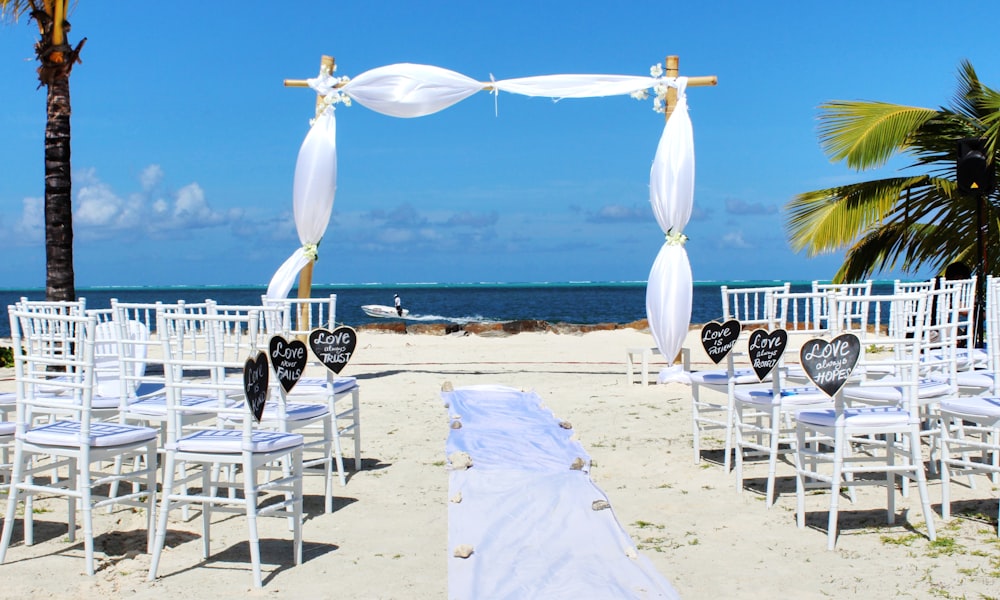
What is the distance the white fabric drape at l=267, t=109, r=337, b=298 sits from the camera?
841cm

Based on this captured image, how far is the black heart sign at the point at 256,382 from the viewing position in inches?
127

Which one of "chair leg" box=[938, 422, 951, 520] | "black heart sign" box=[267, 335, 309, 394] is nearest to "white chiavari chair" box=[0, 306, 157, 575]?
"black heart sign" box=[267, 335, 309, 394]

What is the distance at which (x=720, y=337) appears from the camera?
492cm

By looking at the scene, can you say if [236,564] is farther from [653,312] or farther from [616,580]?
[653,312]

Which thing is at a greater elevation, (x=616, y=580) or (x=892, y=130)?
(x=892, y=130)

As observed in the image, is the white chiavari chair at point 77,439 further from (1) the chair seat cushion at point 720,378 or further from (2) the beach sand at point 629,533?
(1) the chair seat cushion at point 720,378

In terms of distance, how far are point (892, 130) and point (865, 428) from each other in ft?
24.3

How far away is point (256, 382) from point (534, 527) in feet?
4.51

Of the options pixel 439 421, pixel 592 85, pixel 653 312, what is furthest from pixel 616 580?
pixel 592 85

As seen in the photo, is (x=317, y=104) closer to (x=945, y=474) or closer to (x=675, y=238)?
(x=675, y=238)

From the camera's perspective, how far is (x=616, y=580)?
317cm

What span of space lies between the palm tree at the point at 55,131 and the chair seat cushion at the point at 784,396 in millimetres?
7623

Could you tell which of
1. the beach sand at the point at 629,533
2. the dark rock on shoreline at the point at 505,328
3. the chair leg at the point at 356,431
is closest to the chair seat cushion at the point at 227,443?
the beach sand at the point at 629,533

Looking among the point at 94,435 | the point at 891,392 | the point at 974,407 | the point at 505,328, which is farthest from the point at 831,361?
the point at 505,328
